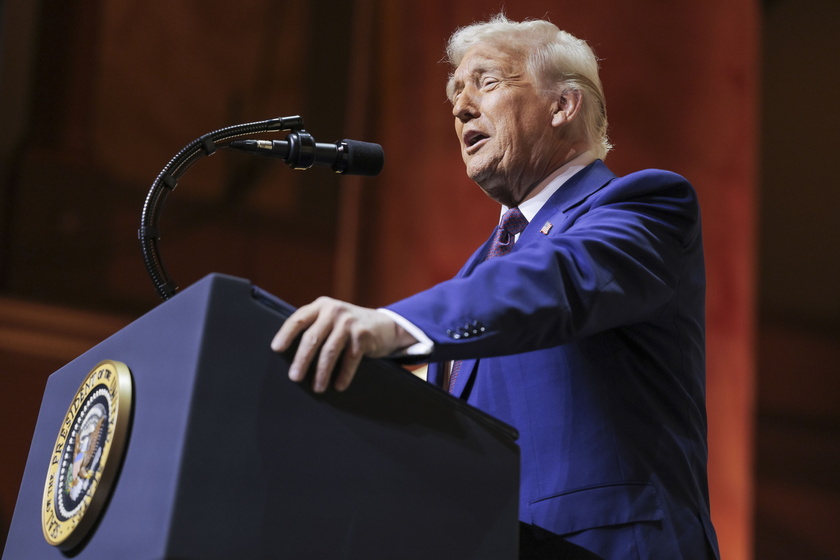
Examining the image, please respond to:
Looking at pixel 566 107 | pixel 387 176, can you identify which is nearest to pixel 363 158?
pixel 566 107

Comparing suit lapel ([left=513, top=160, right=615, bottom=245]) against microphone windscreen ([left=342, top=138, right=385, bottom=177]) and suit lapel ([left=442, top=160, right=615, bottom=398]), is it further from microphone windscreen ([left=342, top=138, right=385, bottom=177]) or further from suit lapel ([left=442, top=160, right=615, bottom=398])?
microphone windscreen ([left=342, top=138, right=385, bottom=177])

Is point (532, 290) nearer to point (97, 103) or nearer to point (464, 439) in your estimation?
point (464, 439)

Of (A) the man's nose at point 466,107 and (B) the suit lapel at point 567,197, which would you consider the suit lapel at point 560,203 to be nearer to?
(B) the suit lapel at point 567,197

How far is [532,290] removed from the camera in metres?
1.08

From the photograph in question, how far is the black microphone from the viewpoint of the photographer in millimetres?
1333

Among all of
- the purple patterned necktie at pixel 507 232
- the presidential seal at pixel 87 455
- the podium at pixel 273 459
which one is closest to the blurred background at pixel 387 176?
the purple patterned necktie at pixel 507 232

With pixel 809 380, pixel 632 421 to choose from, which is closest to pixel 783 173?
pixel 809 380

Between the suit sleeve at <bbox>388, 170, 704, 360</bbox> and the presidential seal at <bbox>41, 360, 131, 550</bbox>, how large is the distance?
0.31m

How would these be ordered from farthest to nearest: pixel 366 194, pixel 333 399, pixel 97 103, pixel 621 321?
pixel 366 194 → pixel 97 103 → pixel 621 321 → pixel 333 399

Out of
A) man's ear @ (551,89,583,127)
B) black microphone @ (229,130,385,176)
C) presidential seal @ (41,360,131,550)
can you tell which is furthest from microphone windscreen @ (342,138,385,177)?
man's ear @ (551,89,583,127)

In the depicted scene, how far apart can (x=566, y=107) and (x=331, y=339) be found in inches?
43.6

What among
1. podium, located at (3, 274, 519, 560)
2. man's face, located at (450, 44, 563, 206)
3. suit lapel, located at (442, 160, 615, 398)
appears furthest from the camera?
man's face, located at (450, 44, 563, 206)

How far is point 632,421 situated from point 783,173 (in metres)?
2.33

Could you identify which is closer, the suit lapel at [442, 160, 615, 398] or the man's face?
the suit lapel at [442, 160, 615, 398]
